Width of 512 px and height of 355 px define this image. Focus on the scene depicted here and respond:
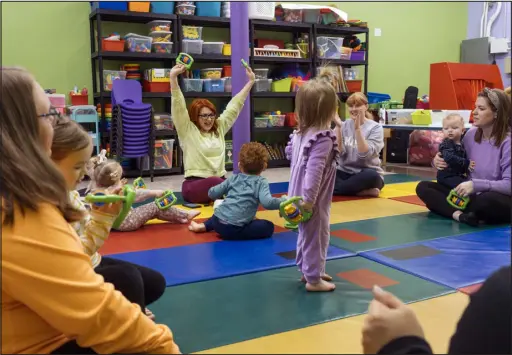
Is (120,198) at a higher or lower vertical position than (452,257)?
higher

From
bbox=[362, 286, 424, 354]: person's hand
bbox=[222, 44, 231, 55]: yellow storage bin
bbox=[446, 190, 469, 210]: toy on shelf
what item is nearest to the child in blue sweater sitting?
bbox=[446, 190, 469, 210]: toy on shelf

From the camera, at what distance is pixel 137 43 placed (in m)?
6.38

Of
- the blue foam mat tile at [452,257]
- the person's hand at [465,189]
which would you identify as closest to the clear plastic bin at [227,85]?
the person's hand at [465,189]

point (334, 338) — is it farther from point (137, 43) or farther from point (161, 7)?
point (161, 7)

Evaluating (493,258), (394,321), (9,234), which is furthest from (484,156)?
(9,234)

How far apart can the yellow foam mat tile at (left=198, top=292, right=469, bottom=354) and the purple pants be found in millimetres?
2541

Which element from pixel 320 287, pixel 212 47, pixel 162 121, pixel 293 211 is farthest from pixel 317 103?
pixel 212 47

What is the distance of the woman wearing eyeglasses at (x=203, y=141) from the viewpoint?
14.6 feet

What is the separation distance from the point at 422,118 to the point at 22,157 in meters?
6.20

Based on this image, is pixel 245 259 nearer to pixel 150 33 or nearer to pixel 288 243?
pixel 288 243

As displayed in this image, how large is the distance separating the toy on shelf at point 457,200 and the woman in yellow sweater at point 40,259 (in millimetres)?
3175

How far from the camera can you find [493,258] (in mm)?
2924

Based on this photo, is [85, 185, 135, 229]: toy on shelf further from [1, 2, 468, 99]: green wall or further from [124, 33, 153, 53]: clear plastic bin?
[1, 2, 468, 99]: green wall

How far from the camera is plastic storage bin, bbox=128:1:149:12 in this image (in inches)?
248
